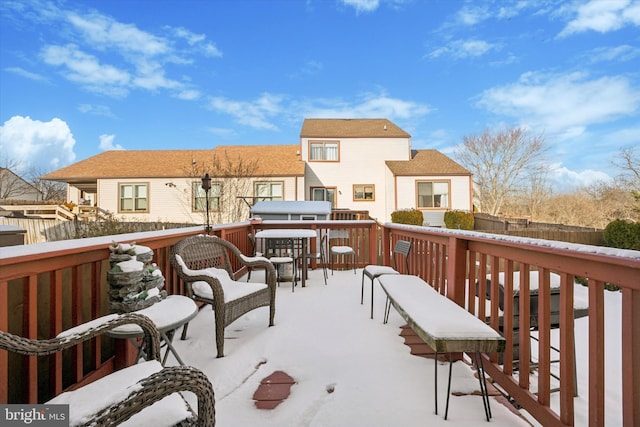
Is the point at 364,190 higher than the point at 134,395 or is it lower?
higher

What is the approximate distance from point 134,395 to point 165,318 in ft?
3.16

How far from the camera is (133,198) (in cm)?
1432

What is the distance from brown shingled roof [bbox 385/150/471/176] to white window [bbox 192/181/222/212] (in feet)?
27.0

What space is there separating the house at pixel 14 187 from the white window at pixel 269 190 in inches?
765

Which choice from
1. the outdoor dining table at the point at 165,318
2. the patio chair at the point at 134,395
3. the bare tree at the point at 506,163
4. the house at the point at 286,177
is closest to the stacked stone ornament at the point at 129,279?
the outdoor dining table at the point at 165,318

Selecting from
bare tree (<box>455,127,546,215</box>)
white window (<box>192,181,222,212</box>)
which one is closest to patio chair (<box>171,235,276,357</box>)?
white window (<box>192,181,222,212</box>)

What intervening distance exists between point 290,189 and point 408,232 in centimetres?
1036

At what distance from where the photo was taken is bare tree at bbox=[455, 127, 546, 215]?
20453 millimetres

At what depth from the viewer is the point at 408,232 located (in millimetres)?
4121

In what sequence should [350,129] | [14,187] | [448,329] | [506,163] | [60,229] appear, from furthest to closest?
[14,187] < [506,163] < [350,129] < [60,229] < [448,329]

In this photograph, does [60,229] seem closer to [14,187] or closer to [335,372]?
[335,372]

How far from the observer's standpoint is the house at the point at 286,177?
46.1 ft

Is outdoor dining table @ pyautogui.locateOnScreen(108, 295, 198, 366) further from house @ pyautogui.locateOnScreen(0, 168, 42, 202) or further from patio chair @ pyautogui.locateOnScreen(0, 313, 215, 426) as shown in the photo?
house @ pyautogui.locateOnScreen(0, 168, 42, 202)

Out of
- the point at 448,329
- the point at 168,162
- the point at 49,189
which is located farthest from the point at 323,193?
the point at 49,189
